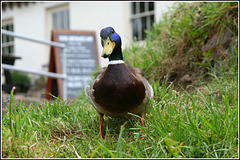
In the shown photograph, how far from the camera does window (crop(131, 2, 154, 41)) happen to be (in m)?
10.1

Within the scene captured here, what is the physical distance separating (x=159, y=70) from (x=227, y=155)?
7.20 ft

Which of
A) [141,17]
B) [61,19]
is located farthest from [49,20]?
[141,17]

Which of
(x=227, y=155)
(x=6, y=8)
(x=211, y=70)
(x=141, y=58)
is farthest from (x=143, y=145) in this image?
(x=6, y=8)

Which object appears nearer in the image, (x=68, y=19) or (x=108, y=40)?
(x=108, y=40)

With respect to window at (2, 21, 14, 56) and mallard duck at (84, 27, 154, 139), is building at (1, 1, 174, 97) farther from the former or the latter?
mallard duck at (84, 27, 154, 139)

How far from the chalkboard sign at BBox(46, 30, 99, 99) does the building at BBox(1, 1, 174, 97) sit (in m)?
1.02

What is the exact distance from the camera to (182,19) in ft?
14.0

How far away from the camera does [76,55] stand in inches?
328

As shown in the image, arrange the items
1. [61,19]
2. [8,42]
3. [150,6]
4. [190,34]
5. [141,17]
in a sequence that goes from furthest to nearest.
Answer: [8,42] < [61,19] < [141,17] < [150,6] < [190,34]

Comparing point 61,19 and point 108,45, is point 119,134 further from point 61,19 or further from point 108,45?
point 61,19

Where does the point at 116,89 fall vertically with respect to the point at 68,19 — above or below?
below

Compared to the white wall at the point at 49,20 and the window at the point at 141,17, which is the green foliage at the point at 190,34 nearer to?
the white wall at the point at 49,20

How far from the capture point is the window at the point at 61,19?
12.6 m

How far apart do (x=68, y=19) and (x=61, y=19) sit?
0.33 m
